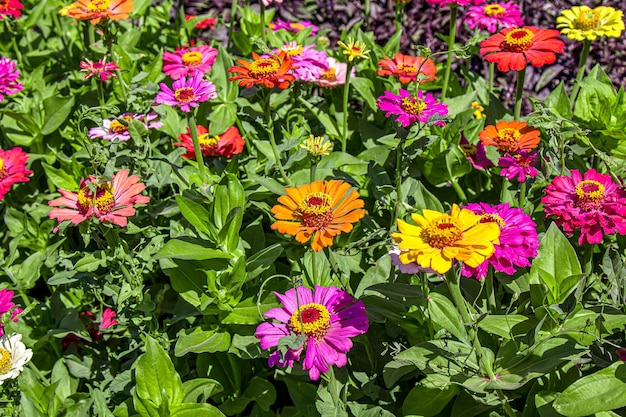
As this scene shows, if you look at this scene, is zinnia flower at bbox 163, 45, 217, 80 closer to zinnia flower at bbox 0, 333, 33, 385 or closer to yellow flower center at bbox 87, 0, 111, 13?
yellow flower center at bbox 87, 0, 111, 13

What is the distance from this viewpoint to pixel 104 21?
78.2 inches

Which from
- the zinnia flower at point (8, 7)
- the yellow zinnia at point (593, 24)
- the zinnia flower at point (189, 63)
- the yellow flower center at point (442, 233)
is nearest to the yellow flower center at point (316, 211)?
the yellow flower center at point (442, 233)

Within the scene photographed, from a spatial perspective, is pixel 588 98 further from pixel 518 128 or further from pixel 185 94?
pixel 185 94

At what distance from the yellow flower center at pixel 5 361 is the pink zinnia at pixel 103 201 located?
0.34 metres

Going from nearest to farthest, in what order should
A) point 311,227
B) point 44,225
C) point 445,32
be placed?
point 311,227
point 44,225
point 445,32

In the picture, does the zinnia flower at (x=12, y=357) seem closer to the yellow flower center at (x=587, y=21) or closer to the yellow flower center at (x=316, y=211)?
the yellow flower center at (x=316, y=211)

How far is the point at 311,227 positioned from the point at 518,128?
709 mm

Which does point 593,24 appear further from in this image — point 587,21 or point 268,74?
point 268,74

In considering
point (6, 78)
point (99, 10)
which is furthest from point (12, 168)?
point (99, 10)

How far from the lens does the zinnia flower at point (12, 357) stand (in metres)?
1.55

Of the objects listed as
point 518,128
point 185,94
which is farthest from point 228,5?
point 518,128

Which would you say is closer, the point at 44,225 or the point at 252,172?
the point at 252,172

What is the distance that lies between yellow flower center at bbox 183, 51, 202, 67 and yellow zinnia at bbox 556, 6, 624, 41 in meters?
1.23

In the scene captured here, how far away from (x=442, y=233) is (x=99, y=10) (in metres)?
1.40
